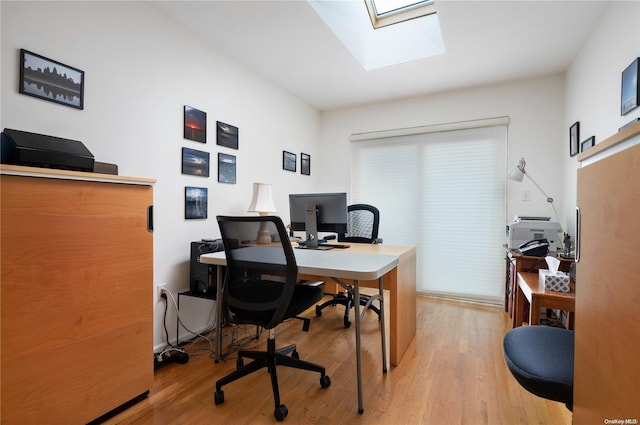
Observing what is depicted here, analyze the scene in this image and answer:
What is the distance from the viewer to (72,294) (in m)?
1.42

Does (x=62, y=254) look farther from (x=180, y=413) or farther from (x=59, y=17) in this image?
(x=59, y=17)

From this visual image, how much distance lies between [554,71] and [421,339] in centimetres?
315

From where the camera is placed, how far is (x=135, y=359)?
169 centimetres

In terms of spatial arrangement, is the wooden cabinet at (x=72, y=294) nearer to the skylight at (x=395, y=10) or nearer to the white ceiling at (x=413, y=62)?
the white ceiling at (x=413, y=62)

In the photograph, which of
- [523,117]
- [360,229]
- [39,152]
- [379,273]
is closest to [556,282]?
[379,273]

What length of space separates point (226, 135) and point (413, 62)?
2.03 meters

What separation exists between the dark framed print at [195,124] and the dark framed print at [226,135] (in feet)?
0.53

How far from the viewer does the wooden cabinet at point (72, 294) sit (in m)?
1.25

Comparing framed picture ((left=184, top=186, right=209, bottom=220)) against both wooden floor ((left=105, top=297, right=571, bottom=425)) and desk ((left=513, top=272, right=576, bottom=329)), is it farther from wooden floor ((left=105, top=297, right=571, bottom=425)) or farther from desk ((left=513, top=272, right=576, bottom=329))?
desk ((left=513, top=272, right=576, bottom=329))

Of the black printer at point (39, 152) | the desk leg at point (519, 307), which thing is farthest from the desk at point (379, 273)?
the black printer at point (39, 152)

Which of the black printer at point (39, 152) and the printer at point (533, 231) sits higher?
the black printer at point (39, 152)

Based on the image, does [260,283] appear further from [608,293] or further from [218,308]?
[608,293]

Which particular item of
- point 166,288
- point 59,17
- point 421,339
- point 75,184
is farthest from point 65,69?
point 421,339

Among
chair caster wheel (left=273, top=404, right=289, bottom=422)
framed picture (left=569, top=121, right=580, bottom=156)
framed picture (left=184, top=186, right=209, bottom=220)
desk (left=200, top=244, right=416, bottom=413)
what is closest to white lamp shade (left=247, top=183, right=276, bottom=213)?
framed picture (left=184, top=186, right=209, bottom=220)
